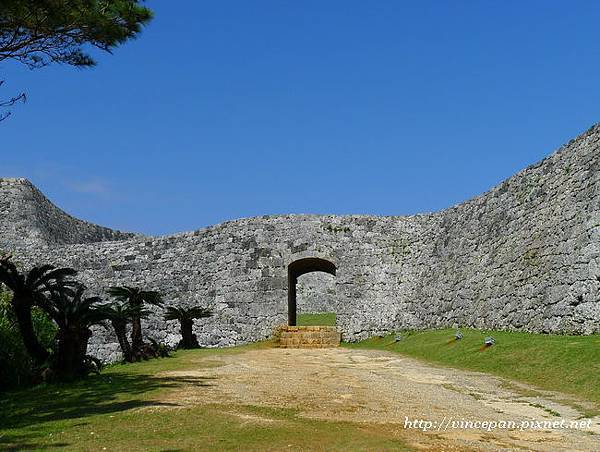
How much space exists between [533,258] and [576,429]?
9.39m

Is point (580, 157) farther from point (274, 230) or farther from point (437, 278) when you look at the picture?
point (274, 230)

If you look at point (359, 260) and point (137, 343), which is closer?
point (137, 343)

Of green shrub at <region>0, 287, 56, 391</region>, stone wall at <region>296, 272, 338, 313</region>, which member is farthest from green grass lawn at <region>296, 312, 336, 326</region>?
green shrub at <region>0, 287, 56, 391</region>

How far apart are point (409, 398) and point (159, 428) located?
3.88 metres

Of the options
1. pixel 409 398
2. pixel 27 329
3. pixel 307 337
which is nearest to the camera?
pixel 409 398

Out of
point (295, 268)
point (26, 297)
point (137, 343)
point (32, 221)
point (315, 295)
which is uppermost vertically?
point (32, 221)

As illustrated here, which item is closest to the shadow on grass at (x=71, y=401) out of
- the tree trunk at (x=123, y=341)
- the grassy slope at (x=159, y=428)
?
the grassy slope at (x=159, y=428)

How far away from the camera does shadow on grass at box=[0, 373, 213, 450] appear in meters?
6.51

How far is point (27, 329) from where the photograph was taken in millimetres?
12367

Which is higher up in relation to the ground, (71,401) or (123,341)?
(123,341)

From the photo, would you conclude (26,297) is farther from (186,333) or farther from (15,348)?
(186,333)

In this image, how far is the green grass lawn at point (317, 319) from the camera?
2850 cm

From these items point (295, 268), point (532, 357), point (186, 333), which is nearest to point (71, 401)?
point (532, 357)

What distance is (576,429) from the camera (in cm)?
621
